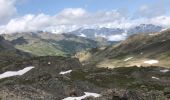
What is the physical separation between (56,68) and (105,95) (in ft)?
188

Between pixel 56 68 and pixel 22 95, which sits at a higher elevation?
pixel 56 68

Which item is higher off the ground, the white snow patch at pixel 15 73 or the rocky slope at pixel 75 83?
the white snow patch at pixel 15 73

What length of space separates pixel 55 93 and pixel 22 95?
895cm

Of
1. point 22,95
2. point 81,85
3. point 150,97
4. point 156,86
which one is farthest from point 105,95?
point 156,86

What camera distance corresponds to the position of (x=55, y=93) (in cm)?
5553

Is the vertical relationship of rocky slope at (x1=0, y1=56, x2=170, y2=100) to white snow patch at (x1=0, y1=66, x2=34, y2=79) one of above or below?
below

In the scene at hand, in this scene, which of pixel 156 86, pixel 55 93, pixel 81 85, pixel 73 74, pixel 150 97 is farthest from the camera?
pixel 73 74

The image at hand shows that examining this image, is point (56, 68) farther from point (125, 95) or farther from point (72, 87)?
point (125, 95)

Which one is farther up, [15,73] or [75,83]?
[15,73]

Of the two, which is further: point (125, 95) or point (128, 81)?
point (128, 81)

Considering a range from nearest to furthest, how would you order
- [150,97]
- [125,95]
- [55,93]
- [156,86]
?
1. [125,95]
2. [150,97]
3. [55,93]
4. [156,86]

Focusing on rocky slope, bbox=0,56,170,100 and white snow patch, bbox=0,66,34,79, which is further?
white snow patch, bbox=0,66,34,79

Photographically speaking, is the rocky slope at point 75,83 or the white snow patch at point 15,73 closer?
the rocky slope at point 75,83

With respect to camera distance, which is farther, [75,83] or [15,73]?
[15,73]
